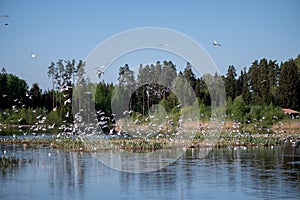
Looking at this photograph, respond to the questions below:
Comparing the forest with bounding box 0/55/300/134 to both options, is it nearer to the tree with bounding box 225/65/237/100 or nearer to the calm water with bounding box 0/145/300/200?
the tree with bounding box 225/65/237/100

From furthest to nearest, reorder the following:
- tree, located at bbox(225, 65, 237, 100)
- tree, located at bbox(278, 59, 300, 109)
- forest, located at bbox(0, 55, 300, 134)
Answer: tree, located at bbox(225, 65, 237, 100), tree, located at bbox(278, 59, 300, 109), forest, located at bbox(0, 55, 300, 134)

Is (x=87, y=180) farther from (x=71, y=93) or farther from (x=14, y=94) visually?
(x=14, y=94)

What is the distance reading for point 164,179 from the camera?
65.1ft

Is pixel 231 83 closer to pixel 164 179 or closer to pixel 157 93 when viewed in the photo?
pixel 157 93

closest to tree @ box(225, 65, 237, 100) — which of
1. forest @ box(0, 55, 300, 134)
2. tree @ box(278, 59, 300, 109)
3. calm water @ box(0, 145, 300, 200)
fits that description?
forest @ box(0, 55, 300, 134)

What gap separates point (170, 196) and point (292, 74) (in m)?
55.0

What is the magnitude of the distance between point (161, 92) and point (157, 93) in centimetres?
61

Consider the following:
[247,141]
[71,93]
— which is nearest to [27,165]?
[247,141]

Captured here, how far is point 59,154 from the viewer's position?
95.8 feet

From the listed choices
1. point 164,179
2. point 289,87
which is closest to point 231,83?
point 289,87

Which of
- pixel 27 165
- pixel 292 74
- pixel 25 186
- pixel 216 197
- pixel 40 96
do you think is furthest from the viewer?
pixel 40 96

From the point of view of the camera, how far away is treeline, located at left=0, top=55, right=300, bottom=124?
5634cm

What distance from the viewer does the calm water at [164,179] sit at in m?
16.9

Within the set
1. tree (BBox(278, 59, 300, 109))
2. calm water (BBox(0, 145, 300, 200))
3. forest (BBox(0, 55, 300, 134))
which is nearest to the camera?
calm water (BBox(0, 145, 300, 200))
